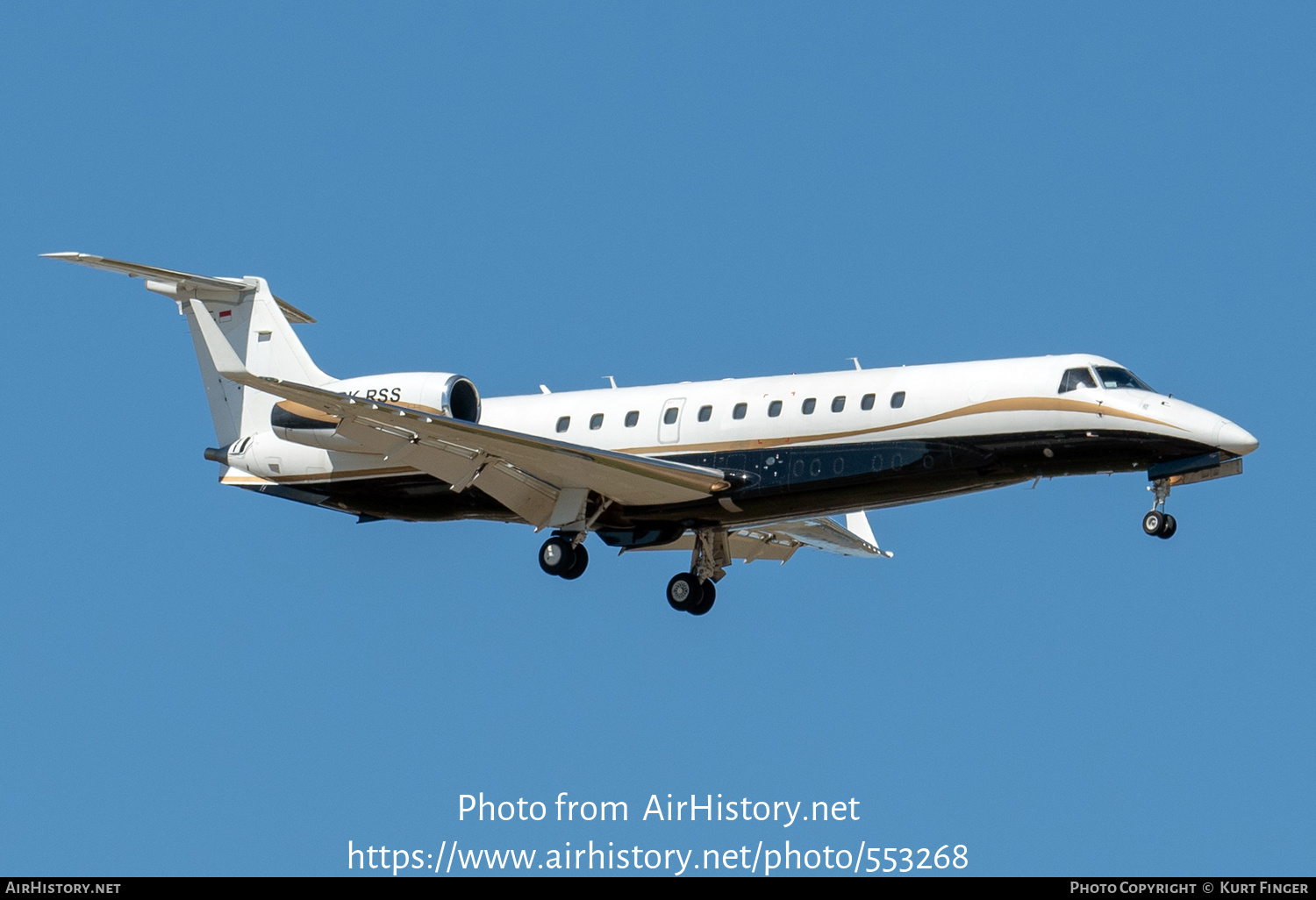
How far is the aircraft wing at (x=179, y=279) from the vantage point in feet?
83.9

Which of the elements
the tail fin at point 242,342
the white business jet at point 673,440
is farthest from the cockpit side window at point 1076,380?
the tail fin at point 242,342

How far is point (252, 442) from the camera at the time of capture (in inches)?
1106

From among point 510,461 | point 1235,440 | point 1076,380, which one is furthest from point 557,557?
point 1235,440

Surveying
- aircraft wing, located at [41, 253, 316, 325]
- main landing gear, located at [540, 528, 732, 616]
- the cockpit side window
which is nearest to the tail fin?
aircraft wing, located at [41, 253, 316, 325]

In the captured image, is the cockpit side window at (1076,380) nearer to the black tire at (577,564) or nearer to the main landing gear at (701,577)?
the main landing gear at (701,577)

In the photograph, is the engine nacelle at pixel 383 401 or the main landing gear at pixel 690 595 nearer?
the engine nacelle at pixel 383 401

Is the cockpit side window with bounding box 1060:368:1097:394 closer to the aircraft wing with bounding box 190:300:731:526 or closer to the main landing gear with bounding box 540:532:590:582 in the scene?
the aircraft wing with bounding box 190:300:731:526

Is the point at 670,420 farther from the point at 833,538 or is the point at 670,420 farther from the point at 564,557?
the point at 833,538

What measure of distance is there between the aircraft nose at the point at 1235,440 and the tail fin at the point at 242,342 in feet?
44.2

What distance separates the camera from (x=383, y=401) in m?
25.8

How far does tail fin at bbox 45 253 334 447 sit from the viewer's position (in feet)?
93.4
